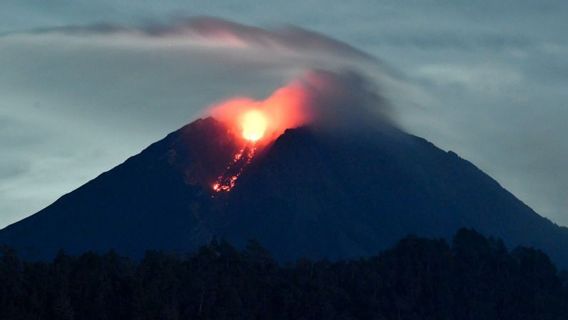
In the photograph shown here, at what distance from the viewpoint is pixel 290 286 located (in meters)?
162

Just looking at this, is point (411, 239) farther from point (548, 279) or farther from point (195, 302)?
point (195, 302)

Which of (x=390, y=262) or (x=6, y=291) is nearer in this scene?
(x=6, y=291)

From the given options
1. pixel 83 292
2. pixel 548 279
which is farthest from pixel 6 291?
pixel 548 279

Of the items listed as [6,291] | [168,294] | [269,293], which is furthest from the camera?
[269,293]

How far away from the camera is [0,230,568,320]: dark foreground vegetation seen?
468 feet

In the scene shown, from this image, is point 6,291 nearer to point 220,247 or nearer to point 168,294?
point 168,294

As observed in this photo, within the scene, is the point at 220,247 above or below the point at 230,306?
above

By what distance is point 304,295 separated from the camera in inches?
6358

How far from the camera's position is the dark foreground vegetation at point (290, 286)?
143m

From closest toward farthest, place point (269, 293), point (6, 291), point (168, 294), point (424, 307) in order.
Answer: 1. point (6, 291)
2. point (168, 294)
3. point (269, 293)
4. point (424, 307)

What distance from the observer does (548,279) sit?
186 metres

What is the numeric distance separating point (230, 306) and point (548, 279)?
5086 centimetres

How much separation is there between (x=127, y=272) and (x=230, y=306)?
10.6m

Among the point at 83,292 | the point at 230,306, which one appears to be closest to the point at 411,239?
the point at 230,306
